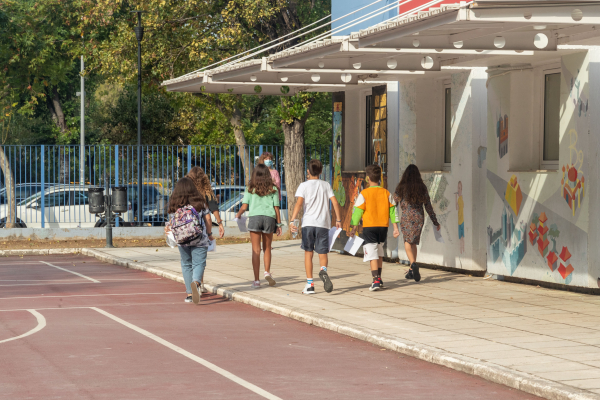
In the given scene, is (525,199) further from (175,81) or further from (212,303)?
(175,81)

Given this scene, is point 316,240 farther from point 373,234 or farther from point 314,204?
point 373,234

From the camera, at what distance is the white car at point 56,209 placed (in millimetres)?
24703

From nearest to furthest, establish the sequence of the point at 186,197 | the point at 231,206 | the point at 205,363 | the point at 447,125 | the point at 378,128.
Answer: the point at 205,363 < the point at 186,197 < the point at 447,125 < the point at 378,128 < the point at 231,206

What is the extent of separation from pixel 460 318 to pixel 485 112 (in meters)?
5.32

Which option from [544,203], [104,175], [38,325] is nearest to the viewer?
[38,325]

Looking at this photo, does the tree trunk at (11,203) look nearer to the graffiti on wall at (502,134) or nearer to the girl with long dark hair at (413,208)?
the girl with long dark hair at (413,208)

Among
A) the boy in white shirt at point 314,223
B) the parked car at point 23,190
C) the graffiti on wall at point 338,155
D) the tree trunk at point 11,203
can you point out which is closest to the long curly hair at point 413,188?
the boy in white shirt at point 314,223

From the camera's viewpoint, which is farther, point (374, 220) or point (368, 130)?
point (368, 130)

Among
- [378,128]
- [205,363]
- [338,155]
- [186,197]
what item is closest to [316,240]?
[186,197]

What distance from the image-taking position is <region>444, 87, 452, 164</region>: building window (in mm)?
16062

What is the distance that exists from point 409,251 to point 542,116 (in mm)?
2826

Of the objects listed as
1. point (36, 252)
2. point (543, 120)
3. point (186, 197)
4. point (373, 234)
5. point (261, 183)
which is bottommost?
point (36, 252)

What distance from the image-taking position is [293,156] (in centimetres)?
2475

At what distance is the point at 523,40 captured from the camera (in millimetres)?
11492
